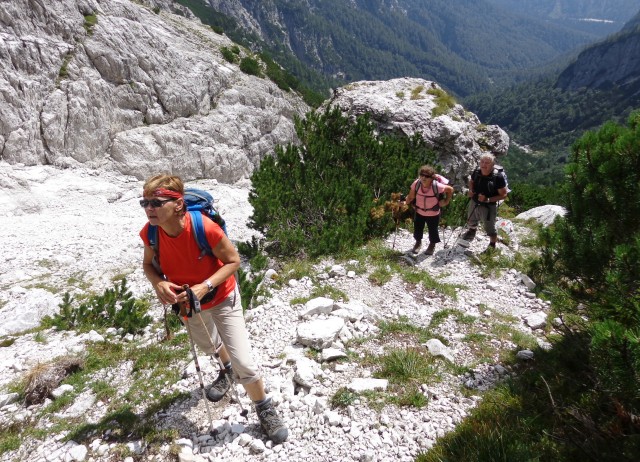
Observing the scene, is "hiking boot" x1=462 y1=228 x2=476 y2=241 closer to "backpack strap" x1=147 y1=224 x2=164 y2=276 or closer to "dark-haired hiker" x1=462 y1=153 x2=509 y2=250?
"dark-haired hiker" x1=462 y1=153 x2=509 y2=250

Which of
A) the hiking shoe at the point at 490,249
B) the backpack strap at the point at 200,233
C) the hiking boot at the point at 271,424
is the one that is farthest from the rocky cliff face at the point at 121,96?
the hiking boot at the point at 271,424

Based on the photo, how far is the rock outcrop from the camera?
14.4 metres

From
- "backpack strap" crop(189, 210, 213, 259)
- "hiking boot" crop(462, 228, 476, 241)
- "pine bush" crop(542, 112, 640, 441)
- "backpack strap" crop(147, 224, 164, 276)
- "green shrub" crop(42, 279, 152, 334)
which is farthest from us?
"hiking boot" crop(462, 228, 476, 241)

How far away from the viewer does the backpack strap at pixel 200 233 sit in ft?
10.5

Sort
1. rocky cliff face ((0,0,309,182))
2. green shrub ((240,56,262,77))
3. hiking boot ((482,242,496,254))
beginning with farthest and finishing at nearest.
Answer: green shrub ((240,56,262,77)) < rocky cliff face ((0,0,309,182)) < hiking boot ((482,242,496,254))

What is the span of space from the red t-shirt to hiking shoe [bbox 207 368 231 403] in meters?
1.25

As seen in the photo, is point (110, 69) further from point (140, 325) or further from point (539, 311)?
point (539, 311)

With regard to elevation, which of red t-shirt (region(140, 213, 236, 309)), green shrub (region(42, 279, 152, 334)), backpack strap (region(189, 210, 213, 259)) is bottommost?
green shrub (region(42, 279, 152, 334))

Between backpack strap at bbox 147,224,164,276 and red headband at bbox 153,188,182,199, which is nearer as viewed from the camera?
red headband at bbox 153,188,182,199

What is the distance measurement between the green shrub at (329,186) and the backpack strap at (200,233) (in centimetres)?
467

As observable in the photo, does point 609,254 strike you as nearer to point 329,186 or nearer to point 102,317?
point 329,186

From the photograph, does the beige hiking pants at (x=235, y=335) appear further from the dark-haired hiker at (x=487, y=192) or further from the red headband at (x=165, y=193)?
the dark-haired hiker at (x=487, y=192)

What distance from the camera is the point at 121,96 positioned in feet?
65.8

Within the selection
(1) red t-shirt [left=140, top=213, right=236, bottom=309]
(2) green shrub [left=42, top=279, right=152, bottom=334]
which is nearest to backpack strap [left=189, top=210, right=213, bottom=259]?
(1) red t-shirt [left=140, top=213, right=236, bottom=309]
